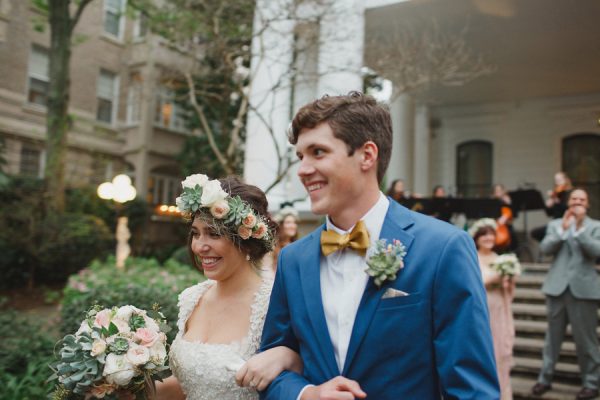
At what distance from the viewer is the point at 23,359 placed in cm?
591

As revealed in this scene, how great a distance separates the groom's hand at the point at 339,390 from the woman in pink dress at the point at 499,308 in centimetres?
479

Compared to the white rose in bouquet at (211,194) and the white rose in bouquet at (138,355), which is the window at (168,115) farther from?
the white rose in bouquet at (138,355)

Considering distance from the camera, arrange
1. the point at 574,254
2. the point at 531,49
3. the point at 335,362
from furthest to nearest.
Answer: the point at 531,49 → the point at 574,254 → the point at 335,362

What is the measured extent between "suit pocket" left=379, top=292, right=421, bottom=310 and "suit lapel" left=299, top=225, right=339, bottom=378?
274 millimetres

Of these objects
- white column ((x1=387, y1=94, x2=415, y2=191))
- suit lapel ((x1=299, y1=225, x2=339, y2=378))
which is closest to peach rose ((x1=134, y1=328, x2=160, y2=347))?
suit lapel ((x1=299, y1=225, x2=339, y2=378))

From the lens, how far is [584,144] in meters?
17.3

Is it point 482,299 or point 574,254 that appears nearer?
point 482,299

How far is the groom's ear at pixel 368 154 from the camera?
2.22 meters

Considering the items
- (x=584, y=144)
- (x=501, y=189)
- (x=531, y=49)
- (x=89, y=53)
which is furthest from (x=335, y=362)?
(x=89, y=53)

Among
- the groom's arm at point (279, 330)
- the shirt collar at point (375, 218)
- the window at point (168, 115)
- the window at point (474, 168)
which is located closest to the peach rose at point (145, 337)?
the groom's arm at point (279, 330)

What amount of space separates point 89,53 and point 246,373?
2363cm

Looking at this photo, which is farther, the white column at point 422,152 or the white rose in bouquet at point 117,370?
the white column at point 422,152

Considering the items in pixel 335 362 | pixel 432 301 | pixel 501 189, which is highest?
pixel 501 189

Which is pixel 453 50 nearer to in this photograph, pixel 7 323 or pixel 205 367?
pixel 7 323
